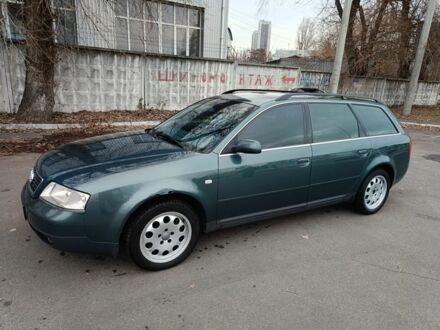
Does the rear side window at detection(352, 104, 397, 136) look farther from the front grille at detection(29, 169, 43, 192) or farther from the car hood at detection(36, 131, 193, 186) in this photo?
the front grille at detection(29, 169, 43, 192)

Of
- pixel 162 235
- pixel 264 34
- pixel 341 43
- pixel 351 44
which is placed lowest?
pixel 162 235

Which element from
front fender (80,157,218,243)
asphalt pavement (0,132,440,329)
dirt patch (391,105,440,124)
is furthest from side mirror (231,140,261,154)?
dirt patch (391,105,440,124)

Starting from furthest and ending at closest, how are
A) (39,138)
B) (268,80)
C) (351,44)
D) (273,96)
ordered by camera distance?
(351,44) < (268,80) < (39,138) < (273,96)

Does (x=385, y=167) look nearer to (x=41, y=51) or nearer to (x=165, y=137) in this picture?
(x=165, y=137)

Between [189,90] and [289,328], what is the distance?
34.7ft

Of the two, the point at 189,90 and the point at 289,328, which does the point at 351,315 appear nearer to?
the point at 289,328

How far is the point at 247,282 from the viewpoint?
2775 mm

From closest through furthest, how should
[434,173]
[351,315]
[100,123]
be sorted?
[351,315] < [434,173] < [100,123]

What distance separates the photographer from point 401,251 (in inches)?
134

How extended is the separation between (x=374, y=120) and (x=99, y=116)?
26.5 feet

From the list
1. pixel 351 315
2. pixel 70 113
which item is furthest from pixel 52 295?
pixel 70 113

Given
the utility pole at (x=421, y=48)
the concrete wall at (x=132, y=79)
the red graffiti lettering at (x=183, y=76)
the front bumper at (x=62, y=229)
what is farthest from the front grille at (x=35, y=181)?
the utility pole at (x=421, y=48)

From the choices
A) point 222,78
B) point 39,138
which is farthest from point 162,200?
point 222,78

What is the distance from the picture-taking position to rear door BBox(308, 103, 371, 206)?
3633 millimetres
